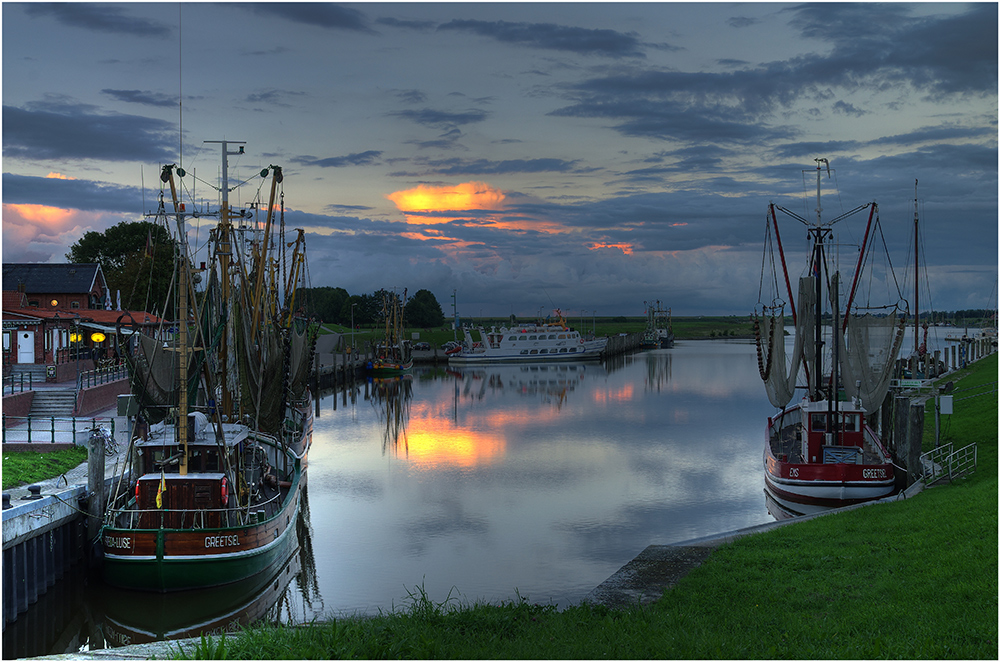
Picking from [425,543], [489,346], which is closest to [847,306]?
[425,543]

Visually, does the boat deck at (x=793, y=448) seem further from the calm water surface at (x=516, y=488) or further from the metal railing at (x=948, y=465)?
the calm water surface at (x=516, y=488)

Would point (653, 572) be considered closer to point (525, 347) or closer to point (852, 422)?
point (852, 422)

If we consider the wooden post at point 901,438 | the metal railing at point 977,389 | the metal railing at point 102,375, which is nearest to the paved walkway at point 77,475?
the metal railing at point 102,375

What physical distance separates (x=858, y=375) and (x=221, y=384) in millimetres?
23335

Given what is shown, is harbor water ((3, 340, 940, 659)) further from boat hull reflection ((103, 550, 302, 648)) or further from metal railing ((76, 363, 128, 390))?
metal railing ((76, 363, 128, 390))

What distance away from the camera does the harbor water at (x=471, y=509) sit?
17.9 metres

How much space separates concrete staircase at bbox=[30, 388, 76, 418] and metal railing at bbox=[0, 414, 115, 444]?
2.43ft

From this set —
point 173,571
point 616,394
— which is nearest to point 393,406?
point 616,394

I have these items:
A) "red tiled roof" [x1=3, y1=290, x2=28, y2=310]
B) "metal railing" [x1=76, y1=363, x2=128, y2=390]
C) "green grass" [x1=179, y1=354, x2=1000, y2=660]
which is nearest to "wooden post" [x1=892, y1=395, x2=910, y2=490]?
"green grass" [x1=179, y1=354, x2=1000, y2=660]

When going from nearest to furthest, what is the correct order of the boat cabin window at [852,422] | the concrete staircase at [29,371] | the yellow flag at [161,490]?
the yellow flag at [161,490] < the boat cabin window at [852,422] < the concrete staircase at [29,371]

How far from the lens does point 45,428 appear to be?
28531 mm

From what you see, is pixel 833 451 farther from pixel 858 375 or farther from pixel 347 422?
pixel 347 422

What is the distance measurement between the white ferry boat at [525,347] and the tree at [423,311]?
182ft

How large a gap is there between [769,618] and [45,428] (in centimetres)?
2665
